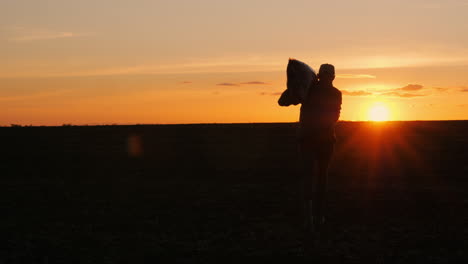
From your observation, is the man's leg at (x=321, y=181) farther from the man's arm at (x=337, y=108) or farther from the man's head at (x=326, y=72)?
Answer: the man's head at (x=326, y=72)

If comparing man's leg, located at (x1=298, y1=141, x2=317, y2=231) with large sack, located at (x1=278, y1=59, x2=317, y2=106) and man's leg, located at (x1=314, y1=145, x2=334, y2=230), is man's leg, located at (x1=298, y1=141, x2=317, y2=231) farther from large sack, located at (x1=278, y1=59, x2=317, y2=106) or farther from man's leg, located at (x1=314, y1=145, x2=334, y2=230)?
large sack, located at (x1=278, y1=59, x2=317, y2=106)

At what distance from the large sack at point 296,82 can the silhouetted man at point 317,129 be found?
13 centimetres

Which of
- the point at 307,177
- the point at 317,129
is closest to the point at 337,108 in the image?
the point at 317,129

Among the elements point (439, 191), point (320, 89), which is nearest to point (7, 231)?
point (320, 89)

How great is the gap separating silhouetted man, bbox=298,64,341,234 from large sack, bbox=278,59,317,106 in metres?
0.13

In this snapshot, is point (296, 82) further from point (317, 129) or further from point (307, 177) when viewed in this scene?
point (307, 177)

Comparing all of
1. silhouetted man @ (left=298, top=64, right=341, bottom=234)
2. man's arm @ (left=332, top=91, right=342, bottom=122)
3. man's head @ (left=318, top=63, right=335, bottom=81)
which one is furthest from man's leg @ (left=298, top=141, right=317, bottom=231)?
man's head @ (left=318, top=63, right=335, bottom=81)

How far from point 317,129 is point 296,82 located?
696 mm

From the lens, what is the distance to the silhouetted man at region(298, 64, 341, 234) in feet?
28.8

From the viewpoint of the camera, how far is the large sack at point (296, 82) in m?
8.66

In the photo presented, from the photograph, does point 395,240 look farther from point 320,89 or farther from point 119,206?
point 119,206

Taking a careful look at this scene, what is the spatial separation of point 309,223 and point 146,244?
2220mm

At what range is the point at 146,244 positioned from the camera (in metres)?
8.09

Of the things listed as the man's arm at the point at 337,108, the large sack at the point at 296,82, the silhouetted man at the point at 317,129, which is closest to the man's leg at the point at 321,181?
the silhouetted man at the point at 317,129
